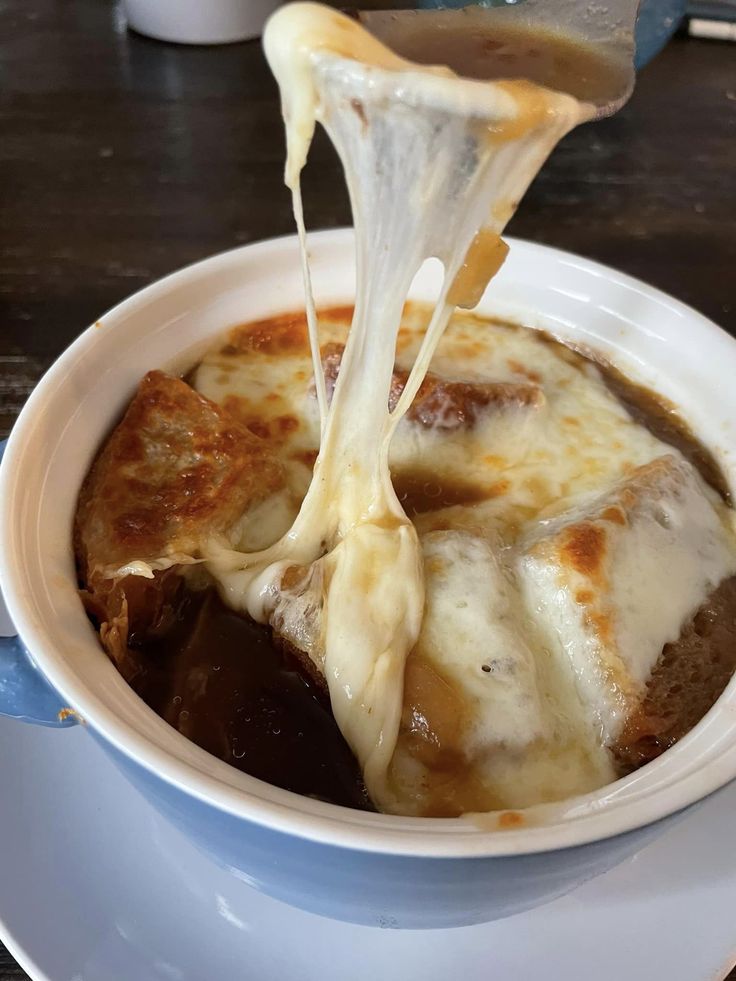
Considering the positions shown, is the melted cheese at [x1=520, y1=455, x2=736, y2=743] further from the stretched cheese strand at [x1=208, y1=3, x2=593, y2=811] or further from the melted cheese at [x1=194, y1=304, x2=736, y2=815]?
the stretched cheese strand at [x1=208, y1=3, x2=593, y2=811]

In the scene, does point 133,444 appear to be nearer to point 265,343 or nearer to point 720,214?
point 265,343

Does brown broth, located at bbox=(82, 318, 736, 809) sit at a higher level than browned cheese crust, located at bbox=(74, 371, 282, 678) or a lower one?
lower

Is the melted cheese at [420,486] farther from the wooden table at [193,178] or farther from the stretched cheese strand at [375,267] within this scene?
the wooden table at [193,178]

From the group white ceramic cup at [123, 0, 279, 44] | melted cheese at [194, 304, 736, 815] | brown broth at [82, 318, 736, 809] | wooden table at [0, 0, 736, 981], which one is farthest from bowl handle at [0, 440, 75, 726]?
white ceramic cup at [123, 0, 279, 44]

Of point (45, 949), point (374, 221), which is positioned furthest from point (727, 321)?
point (45, 949)

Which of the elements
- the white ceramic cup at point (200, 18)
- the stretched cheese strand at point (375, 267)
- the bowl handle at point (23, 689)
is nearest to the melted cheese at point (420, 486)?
the stretched cheese strand at point (375, 267)

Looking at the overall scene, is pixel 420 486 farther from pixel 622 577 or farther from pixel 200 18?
pixel 200 18
